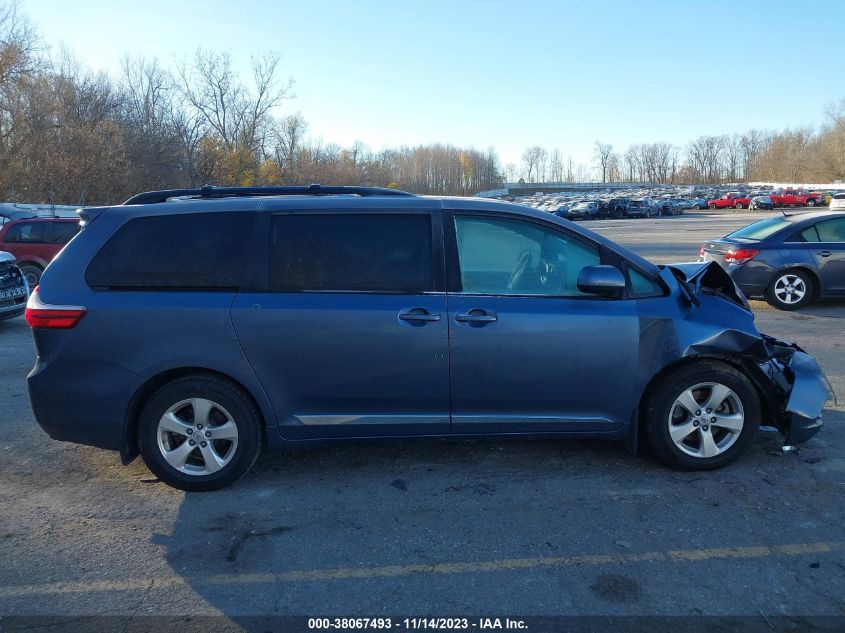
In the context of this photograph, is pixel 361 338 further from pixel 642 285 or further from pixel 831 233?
pixel 831 233

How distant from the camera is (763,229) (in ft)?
35.0

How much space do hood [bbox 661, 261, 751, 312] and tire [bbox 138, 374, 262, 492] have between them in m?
3.10

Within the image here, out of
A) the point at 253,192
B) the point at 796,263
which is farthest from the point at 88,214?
the point at 796,263

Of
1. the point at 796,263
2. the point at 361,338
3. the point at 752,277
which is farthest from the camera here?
the point at 752,277

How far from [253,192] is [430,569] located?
290 cm

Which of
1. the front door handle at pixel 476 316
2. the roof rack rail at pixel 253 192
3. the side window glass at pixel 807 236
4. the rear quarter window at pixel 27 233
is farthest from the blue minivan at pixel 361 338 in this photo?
the rear quarter window at pixel 27 233

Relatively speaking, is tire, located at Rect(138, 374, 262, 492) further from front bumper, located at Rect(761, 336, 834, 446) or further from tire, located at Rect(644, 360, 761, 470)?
front bumper, located at Rect(761, 336, 834, 446)

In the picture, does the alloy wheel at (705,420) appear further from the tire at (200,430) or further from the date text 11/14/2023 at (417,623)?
the tire at (200,430)

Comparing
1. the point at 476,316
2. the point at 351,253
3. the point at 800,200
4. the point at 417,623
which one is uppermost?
the point at 800,200

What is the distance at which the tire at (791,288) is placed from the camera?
33.2 feet

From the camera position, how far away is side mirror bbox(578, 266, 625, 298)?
13.0 feet

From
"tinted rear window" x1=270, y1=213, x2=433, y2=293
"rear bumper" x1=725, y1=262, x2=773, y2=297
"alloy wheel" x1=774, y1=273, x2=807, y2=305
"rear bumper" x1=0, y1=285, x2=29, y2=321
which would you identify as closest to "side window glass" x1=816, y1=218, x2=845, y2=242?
"alloy wheel" x1=774, y1=273, x2=807, y2=305

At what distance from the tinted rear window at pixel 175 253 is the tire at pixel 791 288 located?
29.5 ft

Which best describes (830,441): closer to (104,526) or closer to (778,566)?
(778,566)
